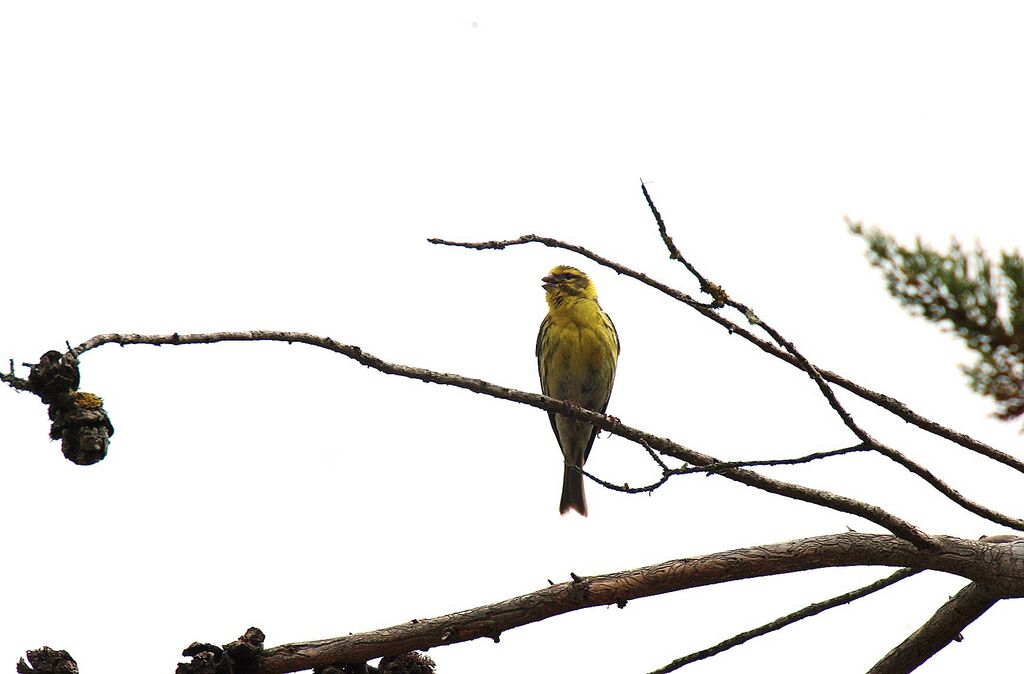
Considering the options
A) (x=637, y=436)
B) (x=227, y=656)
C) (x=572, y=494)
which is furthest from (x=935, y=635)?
(x=572, y=494)

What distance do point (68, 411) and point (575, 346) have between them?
5150mm

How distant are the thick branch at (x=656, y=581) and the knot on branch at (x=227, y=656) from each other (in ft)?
0.22

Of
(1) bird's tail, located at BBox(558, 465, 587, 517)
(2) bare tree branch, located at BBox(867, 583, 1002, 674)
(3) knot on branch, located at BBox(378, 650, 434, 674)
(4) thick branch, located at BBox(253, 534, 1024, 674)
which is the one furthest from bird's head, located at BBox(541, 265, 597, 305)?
(3) knot on branch, located at BBox(378, 650, 434, 674)

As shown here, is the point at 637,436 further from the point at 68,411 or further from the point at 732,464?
the point at 68,411

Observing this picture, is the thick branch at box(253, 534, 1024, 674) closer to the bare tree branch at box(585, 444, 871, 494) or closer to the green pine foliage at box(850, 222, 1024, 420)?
the bare tree branch at box(585, 444, 871, 494)

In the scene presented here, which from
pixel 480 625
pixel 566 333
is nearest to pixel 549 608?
pixel 480 625

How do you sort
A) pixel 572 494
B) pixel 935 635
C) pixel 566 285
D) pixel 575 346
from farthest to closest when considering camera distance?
1. pixel 572 494
2. pixel 566 285
3. pixel 575 346
4. pixel 935 635

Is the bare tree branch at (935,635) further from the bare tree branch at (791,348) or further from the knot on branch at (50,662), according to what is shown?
the knot on branch at (50,662)

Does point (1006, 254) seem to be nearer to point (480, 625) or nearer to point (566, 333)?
point (480, 625)

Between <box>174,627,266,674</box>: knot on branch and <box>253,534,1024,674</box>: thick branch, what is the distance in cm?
7

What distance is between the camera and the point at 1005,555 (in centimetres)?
370

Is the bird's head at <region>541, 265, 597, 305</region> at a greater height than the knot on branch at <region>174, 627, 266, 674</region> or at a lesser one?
greater

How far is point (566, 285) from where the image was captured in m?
8.20

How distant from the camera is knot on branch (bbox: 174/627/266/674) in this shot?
3.28m
